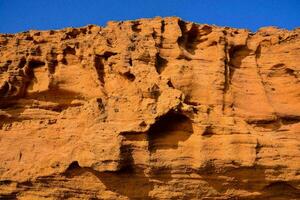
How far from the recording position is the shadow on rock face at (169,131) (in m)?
10.8

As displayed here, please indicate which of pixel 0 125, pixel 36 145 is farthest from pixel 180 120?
pixel 0 125

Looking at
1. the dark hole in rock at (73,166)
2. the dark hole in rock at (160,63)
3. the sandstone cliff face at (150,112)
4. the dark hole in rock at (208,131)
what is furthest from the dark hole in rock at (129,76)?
the dark hole in rock at (73,166)

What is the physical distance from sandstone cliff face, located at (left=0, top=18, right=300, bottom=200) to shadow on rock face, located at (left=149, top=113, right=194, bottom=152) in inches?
1.1

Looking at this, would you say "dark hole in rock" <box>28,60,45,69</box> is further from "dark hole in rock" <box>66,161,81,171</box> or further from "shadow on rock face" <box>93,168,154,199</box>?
"shadow on rock face" <box>93,168,154,199</box>

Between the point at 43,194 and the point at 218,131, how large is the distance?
5.17 metres

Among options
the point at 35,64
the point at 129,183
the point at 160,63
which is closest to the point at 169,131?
the point at 129,183

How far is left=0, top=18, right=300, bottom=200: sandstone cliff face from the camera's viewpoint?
10672 mm

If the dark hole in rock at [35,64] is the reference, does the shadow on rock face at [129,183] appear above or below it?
below

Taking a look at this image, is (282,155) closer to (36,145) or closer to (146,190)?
(146,190)

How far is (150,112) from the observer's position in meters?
10.7

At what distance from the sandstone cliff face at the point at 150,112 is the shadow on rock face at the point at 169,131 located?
0.03 m

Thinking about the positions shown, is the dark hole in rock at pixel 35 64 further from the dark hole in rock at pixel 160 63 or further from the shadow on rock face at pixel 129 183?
the shadow on rock face at pixel 129 183

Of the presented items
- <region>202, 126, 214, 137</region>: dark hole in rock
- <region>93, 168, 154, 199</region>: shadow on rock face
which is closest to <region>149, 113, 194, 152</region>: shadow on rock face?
<region>202, 126, 214, 137</region>: dark hole in rock

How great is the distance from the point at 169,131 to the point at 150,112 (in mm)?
820
